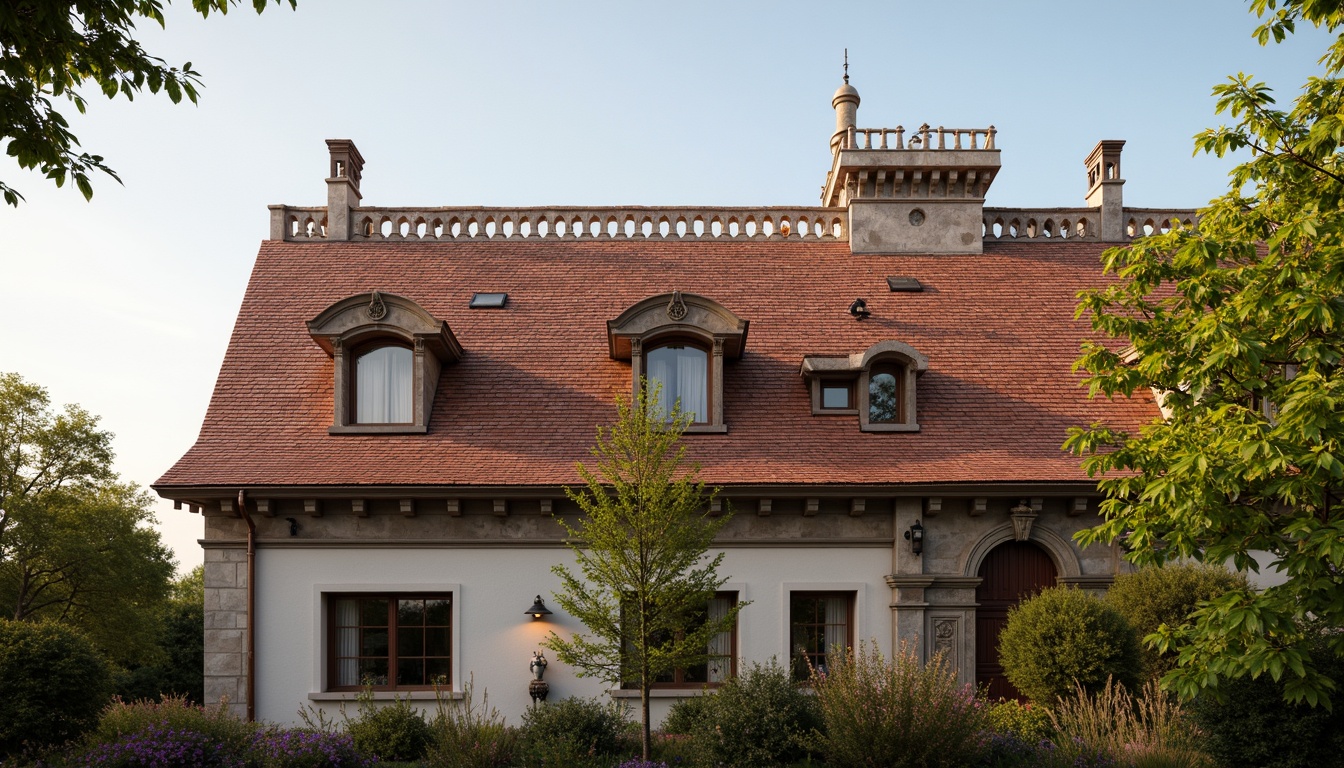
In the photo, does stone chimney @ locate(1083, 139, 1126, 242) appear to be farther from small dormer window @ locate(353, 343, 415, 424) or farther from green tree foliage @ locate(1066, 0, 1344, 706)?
small dormer window @ locate(353, 343, 415, 424)

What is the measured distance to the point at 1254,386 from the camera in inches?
338

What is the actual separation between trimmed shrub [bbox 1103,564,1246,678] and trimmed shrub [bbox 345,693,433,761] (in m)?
9.62

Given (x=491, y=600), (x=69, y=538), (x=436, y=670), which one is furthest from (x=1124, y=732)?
(x=69, y=538)

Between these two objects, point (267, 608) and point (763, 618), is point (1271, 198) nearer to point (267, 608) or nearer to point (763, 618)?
point (763, 618)

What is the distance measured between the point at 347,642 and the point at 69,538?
20523 mm

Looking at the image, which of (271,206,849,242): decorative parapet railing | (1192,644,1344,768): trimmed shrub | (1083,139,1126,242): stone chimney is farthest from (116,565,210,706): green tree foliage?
(1192,644,1344,768): trimmed shrub

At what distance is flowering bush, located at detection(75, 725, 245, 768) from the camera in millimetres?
11125

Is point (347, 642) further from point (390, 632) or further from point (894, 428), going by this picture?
point (894, 428)

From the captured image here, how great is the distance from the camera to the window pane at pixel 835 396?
1616 cm

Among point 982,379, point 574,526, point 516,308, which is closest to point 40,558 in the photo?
point 516,308

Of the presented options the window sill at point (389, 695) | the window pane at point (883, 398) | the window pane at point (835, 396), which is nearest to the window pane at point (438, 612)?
the window sill at point (389, 695)

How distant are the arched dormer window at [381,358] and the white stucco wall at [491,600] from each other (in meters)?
2.22

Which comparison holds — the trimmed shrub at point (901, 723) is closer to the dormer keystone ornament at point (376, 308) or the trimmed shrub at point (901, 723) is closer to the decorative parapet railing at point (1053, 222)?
the dormer keystone ornament at point (376, 308)

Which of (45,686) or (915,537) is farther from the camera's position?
(915,537)
